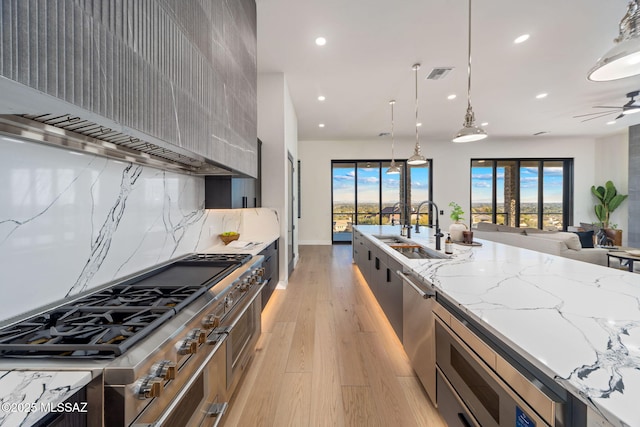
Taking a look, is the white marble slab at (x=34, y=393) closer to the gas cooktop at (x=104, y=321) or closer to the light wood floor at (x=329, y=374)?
the gas cooktop at (x=104, y=321)

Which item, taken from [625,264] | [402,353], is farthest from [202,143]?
[625,264]

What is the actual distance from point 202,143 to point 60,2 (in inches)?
30.9

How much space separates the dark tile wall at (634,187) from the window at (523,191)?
1.70 metres

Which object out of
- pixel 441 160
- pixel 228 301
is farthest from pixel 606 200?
pixel 228 301

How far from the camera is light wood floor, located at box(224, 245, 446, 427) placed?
5.15ft

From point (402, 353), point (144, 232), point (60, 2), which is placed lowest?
point (402, 353)

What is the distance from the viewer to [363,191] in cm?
823

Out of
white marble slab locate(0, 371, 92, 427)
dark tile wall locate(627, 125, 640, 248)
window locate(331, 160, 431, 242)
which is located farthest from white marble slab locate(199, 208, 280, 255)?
dark tile wall locate(627, 125, 640, 248)

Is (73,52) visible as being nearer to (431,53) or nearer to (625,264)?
(431,53)

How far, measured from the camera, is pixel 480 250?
2.29 metres

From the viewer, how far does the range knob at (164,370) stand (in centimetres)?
81

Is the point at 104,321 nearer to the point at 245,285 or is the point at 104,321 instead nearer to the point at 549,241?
the point at 245,285

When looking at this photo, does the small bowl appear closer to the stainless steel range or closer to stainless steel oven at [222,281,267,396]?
stainless steel oven at [222,281,267,396]

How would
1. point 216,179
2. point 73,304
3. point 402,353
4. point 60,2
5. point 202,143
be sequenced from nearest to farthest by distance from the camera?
point 60,2 → point 73,304 → point 202,143 → point 402,353 → point 216,179
